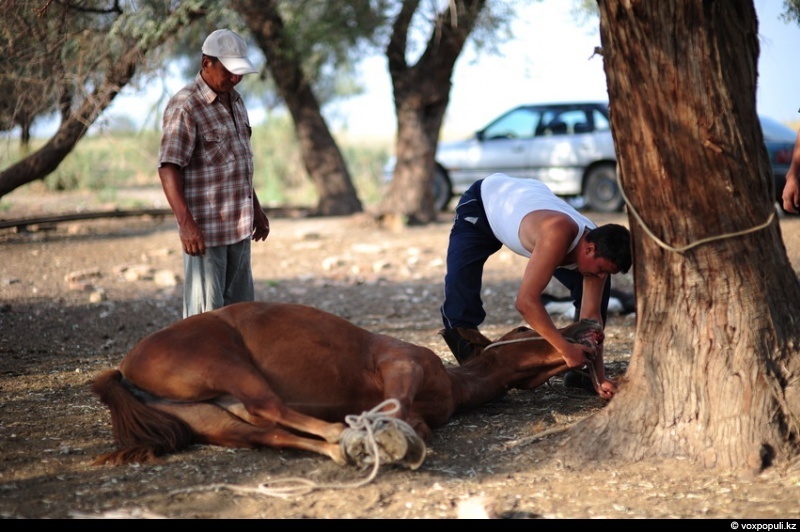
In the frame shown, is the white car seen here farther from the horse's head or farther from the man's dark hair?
the man's dark hair

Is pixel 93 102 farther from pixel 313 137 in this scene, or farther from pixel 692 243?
pixel 313 137

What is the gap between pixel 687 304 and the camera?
12.0ft

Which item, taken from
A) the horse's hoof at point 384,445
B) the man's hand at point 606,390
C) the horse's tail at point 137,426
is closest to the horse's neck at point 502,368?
the man's hand at point 606,390

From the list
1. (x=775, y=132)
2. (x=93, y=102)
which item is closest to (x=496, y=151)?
(x=775, y=132)

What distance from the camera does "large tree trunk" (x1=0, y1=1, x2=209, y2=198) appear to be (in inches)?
308

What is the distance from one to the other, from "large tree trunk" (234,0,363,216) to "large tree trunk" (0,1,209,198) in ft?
14.7

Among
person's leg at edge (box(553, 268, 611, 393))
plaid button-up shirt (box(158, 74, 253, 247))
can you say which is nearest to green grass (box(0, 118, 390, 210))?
plaid button-up shirt (box(158, 74, 253, 247))

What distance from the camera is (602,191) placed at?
14133 mm

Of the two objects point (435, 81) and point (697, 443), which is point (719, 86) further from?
point (435, 81)

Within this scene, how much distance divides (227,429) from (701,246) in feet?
6.83

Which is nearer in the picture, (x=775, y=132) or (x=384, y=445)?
(x=384, y=445)

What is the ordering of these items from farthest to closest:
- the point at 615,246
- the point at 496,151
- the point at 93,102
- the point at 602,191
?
the point at 496,151
the point at 602,191
the point at 93,102
the point at 615,246

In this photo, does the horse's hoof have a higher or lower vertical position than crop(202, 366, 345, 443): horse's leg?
lower

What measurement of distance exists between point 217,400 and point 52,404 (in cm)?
141
